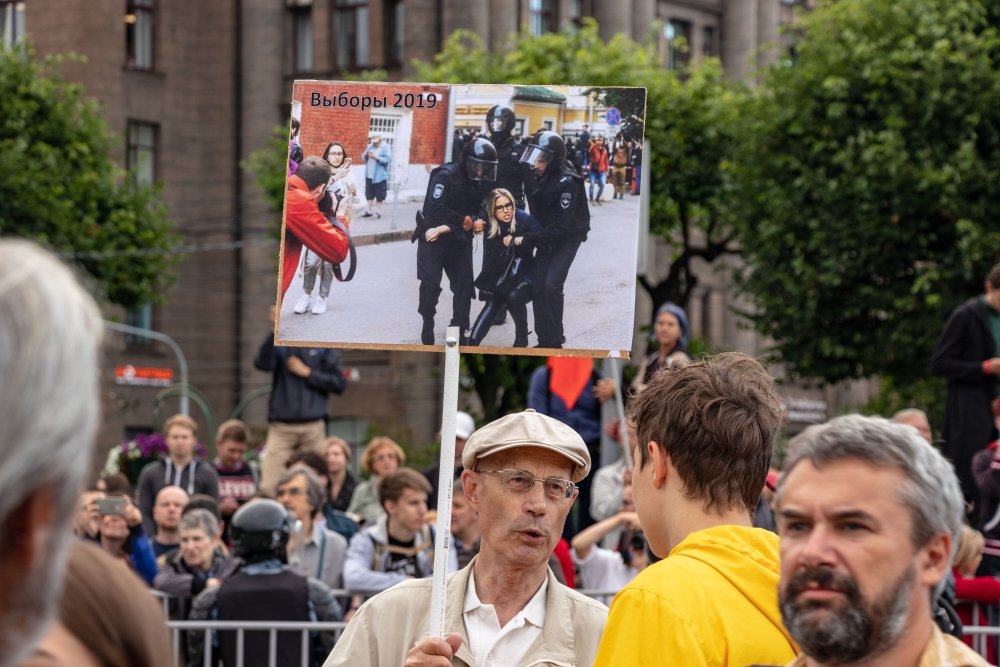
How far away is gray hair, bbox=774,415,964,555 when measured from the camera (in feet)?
10.4

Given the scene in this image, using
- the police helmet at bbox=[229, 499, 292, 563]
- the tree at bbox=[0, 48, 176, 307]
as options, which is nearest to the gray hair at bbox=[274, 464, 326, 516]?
the police helmet at bbox=[229, 499, 292, 563]

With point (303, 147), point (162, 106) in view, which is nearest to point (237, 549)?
point (303, 147)

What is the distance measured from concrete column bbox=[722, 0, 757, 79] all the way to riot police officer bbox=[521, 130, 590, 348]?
172 feet

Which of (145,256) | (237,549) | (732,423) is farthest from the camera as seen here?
(145,256)

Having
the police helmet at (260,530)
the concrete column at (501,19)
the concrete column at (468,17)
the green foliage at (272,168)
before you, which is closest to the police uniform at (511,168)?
the police helmet at (260,530)

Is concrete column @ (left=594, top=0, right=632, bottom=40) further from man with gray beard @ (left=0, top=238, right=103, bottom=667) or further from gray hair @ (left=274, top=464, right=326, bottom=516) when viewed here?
man with gray beard @ (left=0, top=238, right=103, bottom=667)

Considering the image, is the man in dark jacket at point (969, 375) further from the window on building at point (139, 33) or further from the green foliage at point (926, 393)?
the window on building at point (139, 33)

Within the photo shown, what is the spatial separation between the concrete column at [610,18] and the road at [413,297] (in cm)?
4841

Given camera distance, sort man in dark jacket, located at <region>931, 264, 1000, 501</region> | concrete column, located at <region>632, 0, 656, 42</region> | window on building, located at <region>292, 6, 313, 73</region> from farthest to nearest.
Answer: concrete column, located at <region>632, 0, 656, 42</region>
window on building, located at <region>292, 6, 313, 73</region>
man in dark jacket, located at <region>931, 264, 1000, 501</region>

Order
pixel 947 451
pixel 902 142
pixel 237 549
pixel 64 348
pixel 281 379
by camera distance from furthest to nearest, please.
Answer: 1. pixel 902 142
2. pixel 281 379
3. pixel 947 451
4. pixel 237 549
5. pixel 64 348

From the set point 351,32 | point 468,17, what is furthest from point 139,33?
point 468,17

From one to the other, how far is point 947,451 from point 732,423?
338 inches

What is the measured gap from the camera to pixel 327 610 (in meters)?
8.95

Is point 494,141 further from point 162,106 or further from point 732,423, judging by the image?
point 162,106
